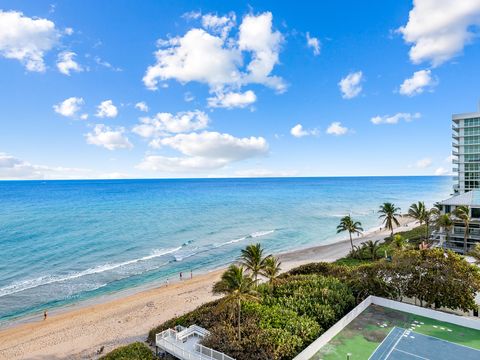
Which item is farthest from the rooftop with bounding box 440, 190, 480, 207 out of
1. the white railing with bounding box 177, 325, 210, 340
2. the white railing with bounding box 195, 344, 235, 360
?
the white railing with bounding box 195, 344, 235, 360

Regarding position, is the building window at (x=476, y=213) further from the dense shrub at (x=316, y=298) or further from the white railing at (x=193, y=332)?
the white railing at (x=193, y=332)

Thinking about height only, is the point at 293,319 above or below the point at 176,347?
above

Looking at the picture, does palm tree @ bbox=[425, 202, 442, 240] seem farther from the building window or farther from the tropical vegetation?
the tropical vegetation

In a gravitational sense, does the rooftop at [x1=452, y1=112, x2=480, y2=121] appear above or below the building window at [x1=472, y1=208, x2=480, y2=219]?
above

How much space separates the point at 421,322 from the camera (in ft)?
71.4

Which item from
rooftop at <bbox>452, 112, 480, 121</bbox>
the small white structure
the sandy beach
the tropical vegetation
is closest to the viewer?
the small white structure

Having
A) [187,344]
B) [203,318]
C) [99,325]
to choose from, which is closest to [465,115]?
[203,318]

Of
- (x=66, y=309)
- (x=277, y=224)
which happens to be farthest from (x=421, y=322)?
(x=277, y=224)

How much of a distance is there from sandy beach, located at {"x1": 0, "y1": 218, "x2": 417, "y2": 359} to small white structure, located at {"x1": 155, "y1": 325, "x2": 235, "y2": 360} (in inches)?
318

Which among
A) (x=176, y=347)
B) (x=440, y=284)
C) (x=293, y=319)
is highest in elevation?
(x=440, y=284)

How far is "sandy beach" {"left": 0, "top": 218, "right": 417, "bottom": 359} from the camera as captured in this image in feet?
88.4

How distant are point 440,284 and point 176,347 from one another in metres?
19.3

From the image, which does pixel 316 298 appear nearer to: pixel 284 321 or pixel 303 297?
pixel 303 297

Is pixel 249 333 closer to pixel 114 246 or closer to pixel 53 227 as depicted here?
pixel 114 246
